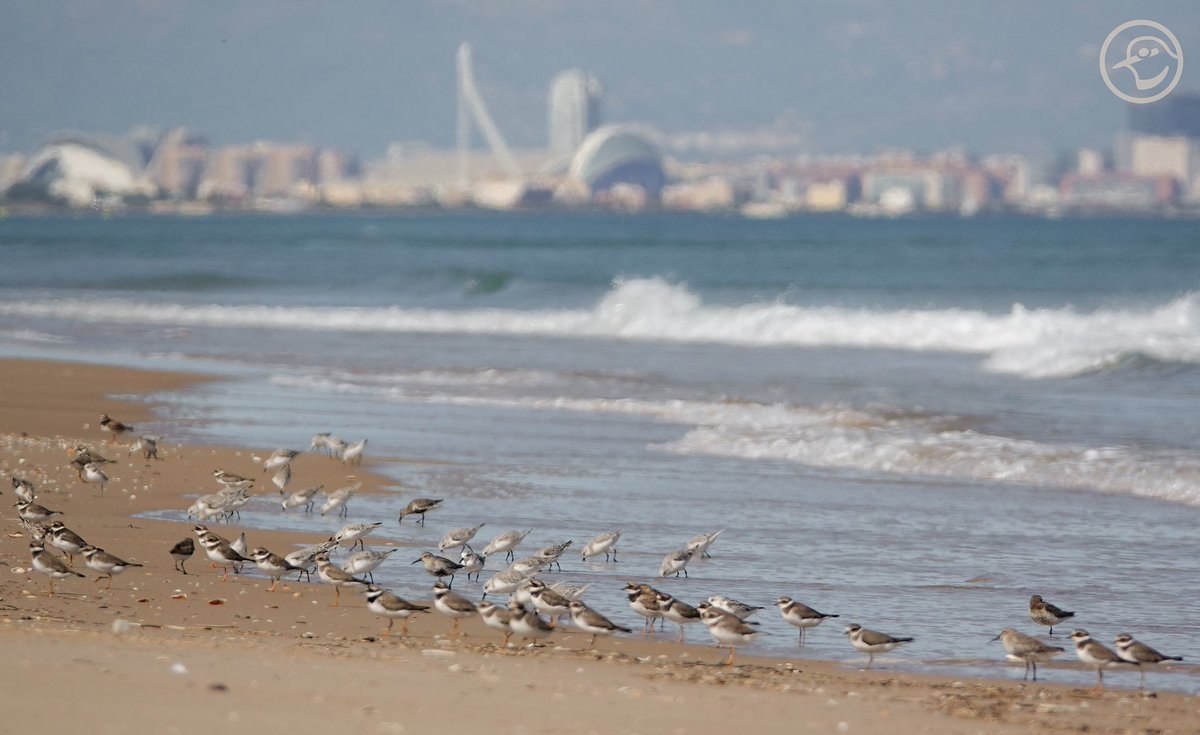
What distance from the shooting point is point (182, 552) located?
8547mm

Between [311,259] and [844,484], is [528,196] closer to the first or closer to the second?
[311,259]

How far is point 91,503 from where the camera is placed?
34.6ft

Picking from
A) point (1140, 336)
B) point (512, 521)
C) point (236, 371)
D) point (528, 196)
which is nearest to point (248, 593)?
point (512, 521)

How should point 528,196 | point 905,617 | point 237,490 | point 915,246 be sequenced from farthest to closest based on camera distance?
point 528,196 → point 915,246 → point 237,490 → point 905,617

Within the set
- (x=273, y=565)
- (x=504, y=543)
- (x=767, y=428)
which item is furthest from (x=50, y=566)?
(x=767, y=428)

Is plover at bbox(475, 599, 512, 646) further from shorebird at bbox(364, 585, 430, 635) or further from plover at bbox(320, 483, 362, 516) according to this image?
plover at bbox(320, 483, 362, 516)

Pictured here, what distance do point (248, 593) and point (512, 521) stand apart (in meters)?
2.75

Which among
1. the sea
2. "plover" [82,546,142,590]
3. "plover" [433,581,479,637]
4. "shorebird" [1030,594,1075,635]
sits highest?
"plover" [82,546,142,590]

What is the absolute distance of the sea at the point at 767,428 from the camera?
28.4 ft

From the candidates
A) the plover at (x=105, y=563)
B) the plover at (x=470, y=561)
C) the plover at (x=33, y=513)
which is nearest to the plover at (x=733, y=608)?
the plover at (x=470, y=561)

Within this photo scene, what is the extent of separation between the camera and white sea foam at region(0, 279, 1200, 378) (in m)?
22.5

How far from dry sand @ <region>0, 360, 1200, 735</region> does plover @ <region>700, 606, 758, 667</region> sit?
0.11m

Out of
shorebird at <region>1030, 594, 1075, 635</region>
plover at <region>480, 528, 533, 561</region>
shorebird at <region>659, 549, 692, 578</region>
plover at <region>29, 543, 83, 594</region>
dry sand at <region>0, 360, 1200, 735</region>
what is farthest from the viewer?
plover at <region>480, 528, 533, 561</region>

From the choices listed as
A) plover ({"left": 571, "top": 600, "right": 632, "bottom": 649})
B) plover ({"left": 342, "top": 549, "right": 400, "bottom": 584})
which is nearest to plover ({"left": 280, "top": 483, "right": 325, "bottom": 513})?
plover ({"left": 342, "top": 549, "right": 400, "bottom": 584})
